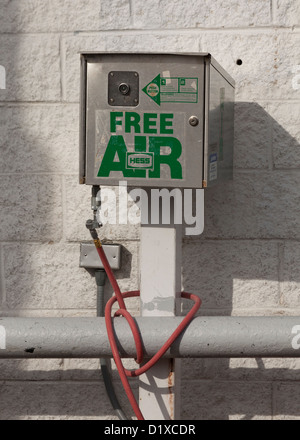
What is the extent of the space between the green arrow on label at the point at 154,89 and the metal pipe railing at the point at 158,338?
59 centimetres

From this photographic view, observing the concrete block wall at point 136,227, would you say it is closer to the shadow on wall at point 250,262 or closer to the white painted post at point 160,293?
the shadow on wall at point 250,262

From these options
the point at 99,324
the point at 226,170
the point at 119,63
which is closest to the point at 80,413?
the point at 99,324

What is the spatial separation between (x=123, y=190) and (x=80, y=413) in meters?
0.79

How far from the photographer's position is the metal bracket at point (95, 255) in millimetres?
2082

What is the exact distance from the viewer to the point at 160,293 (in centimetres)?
173

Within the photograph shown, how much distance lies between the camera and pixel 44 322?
5.51 feet

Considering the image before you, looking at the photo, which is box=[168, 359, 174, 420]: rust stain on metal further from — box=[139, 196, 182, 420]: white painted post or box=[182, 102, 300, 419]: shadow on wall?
box=[182, 102, 300, 419]: shadow on wall

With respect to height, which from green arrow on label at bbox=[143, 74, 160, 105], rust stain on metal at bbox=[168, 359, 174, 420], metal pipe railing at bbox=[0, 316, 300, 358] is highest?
green arrow on label at bbox=[143, 74, 160, 105]

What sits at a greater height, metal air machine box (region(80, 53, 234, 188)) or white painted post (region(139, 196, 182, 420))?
metal air machine box (region(80, 53, 234, 188))

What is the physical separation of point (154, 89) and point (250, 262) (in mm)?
806

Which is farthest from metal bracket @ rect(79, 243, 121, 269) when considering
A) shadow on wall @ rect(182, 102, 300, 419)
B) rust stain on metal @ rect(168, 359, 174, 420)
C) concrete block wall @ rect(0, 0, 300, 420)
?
rust stain on metal @ rect(168, 359, 174, 420)

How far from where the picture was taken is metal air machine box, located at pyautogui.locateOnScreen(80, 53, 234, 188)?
4.99ft

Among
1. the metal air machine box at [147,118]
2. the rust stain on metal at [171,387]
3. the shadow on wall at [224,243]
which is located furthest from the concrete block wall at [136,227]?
the metal air machine box at [147,118]

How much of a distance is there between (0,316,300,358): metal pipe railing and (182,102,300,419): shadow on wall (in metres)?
0.43
